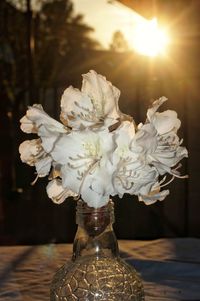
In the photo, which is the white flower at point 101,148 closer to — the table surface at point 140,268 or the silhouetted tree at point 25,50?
the table surface at point 140,268

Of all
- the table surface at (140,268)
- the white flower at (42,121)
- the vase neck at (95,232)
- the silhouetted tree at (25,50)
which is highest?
the silhouetted tree at (25,50)

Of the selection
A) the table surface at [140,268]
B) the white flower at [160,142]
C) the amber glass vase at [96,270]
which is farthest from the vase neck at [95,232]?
the table surface at [140,268]

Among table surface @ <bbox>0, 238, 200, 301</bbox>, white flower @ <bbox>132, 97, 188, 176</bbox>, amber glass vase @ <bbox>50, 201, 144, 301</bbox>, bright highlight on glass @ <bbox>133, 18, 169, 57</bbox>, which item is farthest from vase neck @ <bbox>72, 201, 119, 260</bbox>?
bright highlight on glass @ <bbox>133, 18, 169, 57</bbox>

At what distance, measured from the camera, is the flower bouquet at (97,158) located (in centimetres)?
86

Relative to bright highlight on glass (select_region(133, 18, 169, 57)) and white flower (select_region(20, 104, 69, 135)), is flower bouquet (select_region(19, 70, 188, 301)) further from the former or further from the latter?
bright highlight on glass (select_region(133, 18, 169, 57))

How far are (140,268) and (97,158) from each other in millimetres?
627

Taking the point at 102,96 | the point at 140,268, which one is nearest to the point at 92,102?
the point at 102,96

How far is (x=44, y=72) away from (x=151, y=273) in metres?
11.7

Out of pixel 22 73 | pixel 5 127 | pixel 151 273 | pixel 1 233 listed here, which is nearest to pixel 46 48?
pixel 22 73

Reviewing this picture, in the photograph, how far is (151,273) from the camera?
1.39m

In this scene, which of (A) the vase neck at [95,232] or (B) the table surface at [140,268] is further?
(B) the table surface at [140,268]

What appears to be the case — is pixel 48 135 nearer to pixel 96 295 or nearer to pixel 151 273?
pixel 96 295

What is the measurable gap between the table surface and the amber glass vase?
210 millimetres

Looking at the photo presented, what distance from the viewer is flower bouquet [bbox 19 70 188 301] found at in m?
0.86
